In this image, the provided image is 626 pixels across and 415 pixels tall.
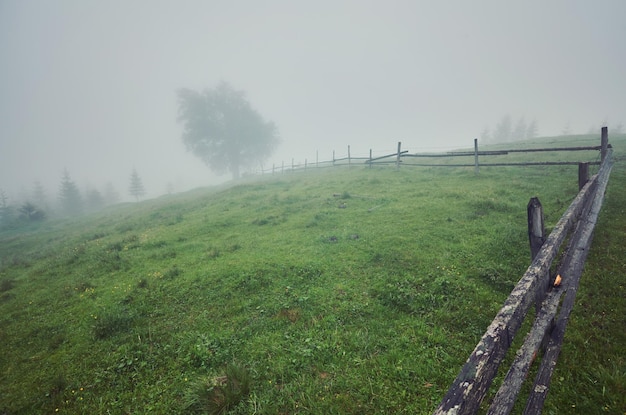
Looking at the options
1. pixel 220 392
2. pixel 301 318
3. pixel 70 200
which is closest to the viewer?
pixel 220 392

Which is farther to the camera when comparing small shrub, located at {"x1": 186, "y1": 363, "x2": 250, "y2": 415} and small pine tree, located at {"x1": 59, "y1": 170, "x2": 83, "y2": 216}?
small pine tree, located at {"x1": 59, "y1": 170, "x2": 83, "y2": 216}

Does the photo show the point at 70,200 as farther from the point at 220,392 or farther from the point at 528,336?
the point at 528,336

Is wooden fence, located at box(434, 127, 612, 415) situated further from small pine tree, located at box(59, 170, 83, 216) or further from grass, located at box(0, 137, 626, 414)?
small pine tree, located at box(59, 170, 83, 216)

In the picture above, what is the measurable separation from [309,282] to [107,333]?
4.65 metres

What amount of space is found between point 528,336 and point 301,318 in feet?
13.1

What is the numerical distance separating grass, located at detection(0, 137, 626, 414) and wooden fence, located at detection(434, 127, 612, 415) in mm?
1098

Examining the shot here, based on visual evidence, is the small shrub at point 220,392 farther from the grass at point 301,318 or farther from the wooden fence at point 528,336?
the wooden fence at point 528,336

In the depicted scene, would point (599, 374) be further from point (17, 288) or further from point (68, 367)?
point (17, 288)

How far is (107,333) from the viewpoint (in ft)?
19.5

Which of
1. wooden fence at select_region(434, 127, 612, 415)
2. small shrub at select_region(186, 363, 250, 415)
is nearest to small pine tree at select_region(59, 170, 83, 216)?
small shrub at select_region(186, 363, 250, 415)

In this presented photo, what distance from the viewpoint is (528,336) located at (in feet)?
9.04

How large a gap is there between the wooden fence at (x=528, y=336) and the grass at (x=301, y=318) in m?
1.10

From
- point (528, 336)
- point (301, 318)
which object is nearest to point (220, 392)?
point (301, 318)

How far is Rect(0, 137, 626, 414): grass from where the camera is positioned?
4.05 metres
